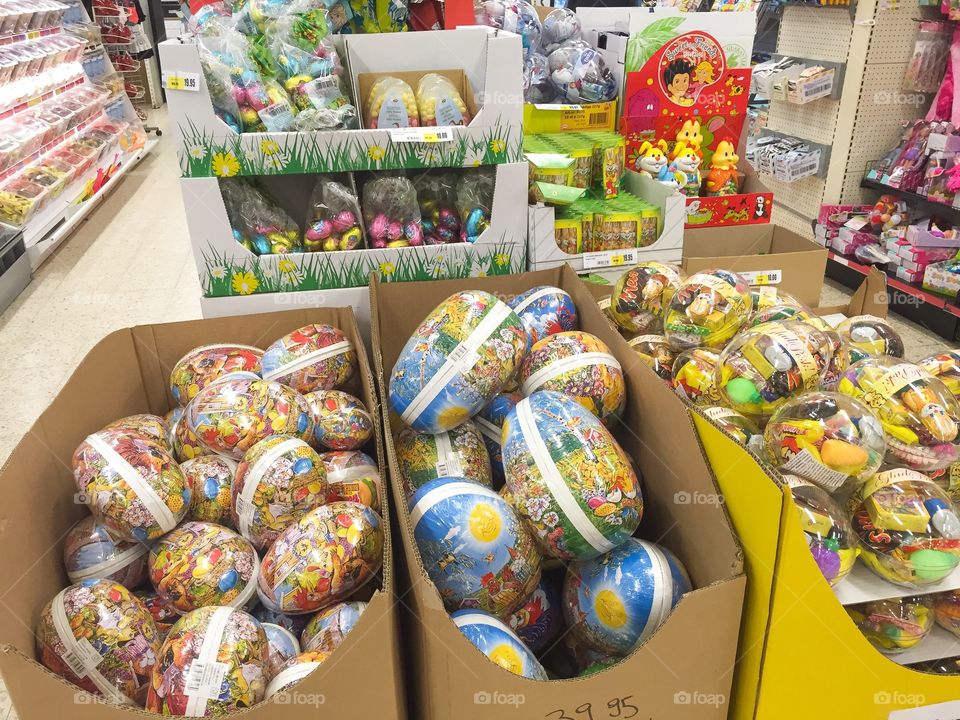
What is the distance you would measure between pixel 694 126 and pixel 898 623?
198cm

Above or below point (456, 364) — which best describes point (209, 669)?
below

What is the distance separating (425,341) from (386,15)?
1277 mm

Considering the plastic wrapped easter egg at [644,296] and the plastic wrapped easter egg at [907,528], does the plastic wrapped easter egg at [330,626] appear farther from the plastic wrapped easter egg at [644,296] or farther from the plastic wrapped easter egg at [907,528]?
the plastic wrapped easter egg at [644,296]

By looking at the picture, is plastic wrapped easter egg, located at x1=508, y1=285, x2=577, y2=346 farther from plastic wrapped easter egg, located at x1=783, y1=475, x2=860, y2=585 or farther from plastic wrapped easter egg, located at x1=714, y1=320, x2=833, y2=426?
plastic wrapped easter egg, located at x1=783, y1=475, x2=860, y2=585

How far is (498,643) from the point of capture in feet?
3.69

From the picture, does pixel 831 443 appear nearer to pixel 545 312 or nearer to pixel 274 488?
pixel 545 312

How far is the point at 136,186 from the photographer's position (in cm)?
665

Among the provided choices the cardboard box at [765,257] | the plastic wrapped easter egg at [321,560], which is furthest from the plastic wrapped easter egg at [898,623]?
the cardboard box at [765,257]

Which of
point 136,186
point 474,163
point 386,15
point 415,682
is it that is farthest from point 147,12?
point 415,682

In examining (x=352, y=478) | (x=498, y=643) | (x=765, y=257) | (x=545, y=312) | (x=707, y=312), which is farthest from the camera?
(x=765, y=257)

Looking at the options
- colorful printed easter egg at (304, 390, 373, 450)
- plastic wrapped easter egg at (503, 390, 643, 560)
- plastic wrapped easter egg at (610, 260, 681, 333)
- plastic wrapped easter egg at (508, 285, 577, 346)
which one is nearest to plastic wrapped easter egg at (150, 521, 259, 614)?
colorful printed easter egg at (304, 390, 373, 450)

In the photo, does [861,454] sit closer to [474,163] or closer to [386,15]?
[474,163]

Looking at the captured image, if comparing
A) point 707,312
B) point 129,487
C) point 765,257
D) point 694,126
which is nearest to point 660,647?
point 707,312

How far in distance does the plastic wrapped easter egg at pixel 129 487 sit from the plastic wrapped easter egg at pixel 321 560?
221mm
